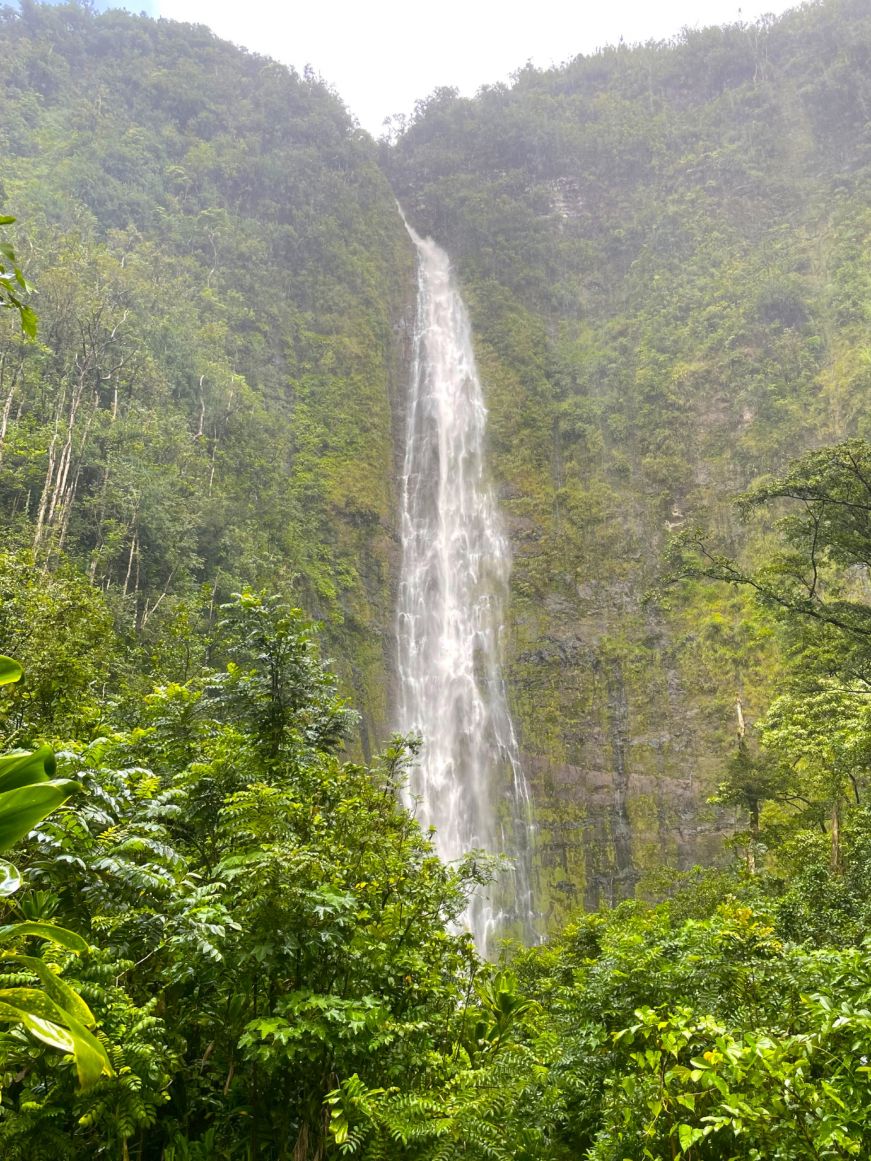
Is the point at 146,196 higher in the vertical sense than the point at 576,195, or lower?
lower

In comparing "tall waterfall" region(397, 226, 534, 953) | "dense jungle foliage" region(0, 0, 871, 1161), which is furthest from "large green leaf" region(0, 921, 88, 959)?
"tall waterfall" region(397, 226, 534, 953)

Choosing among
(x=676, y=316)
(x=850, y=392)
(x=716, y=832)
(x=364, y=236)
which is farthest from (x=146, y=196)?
(x=716, y=832)

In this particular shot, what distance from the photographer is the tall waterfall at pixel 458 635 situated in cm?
2248

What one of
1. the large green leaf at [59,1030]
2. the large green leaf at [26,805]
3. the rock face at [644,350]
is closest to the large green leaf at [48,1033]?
the large green leaf at [59,1030]

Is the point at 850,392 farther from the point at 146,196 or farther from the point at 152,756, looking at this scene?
the point at 146,196

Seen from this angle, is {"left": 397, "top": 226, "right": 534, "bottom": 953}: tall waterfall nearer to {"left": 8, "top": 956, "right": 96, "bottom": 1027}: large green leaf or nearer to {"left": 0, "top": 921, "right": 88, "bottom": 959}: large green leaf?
{"left": 8, "top": 956, "right": 96, "bottom": 1027}: large green leaf

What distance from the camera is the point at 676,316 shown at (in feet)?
119

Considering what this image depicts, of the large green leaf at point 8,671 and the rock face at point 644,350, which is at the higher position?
the rock face at point 644,350

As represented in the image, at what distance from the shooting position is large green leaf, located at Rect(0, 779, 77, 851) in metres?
1.27

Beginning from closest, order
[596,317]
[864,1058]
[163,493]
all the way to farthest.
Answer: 1. [864,1058]
2. [163,493]
3. [596,317]

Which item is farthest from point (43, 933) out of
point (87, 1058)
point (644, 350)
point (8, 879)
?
point (644, 350)

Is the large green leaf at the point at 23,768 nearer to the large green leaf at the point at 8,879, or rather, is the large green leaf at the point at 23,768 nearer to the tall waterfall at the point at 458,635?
the large green leaf at the point at 8,879

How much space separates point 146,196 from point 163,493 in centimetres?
2503

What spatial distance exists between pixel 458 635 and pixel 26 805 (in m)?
26.3
